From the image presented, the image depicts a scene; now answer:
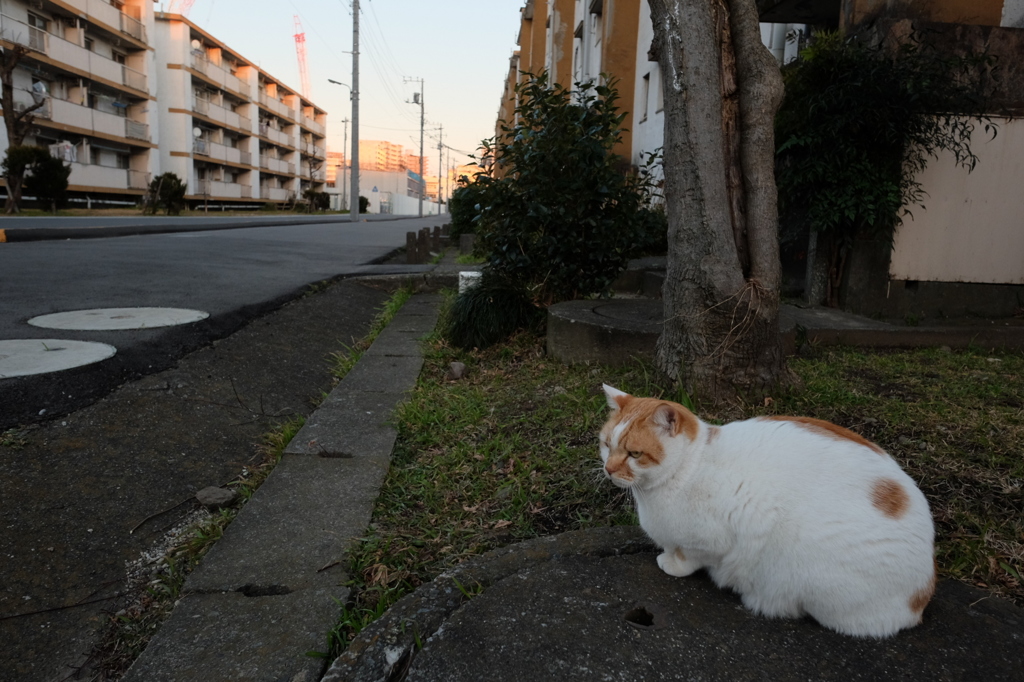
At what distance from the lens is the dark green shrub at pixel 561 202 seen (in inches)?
201

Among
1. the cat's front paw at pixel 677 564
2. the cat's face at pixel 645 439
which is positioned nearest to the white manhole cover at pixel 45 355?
the cat's face at pixel 645 439

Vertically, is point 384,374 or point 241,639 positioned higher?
point 384,374

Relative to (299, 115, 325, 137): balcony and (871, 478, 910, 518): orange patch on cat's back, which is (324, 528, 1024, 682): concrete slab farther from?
(299, 115, 325, 137): balcony

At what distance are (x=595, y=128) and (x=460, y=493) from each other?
3.43 m

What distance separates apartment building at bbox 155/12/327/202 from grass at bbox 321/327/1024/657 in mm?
39061

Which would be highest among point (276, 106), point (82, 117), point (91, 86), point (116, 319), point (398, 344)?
point (276, 106)

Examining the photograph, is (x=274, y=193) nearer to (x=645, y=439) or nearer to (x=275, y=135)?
(x=275, y=135)

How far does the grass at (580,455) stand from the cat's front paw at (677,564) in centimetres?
48

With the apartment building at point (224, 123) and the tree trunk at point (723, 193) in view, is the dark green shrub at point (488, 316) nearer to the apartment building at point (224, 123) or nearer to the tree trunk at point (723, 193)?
the tree trunk at point (723, 193)

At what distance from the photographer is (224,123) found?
142 feet

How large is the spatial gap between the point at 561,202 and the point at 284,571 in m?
3.65

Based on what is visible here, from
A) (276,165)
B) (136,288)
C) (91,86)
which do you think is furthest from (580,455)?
(276,165)

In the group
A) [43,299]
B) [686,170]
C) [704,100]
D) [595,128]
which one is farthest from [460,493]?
[43,299]

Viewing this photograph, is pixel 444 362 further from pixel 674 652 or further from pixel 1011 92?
pixel 1011 92
